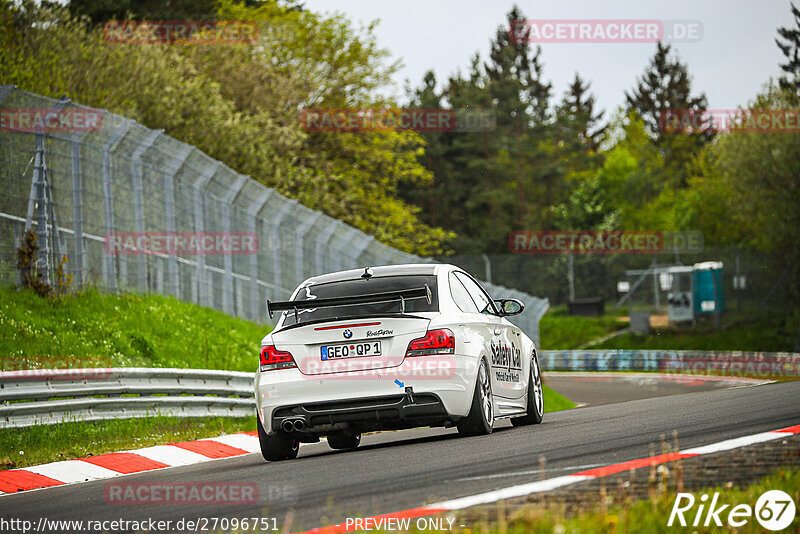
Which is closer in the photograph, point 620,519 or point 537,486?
point 620,519

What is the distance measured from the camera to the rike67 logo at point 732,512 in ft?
17.0

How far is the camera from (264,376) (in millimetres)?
10211

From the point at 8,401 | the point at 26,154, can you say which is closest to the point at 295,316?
the point at 8,401

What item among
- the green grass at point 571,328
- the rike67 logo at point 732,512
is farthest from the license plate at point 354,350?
the green grass at point 571,328

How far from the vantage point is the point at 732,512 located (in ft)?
17.5

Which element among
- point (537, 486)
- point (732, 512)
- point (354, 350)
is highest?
point (354, 350)

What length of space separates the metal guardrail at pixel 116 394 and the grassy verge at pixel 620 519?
6.97 m

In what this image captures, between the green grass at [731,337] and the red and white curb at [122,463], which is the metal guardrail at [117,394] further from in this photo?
the green grass at [731,337]

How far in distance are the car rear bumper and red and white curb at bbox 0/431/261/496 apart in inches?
61.8

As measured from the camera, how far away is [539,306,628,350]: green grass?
177ft

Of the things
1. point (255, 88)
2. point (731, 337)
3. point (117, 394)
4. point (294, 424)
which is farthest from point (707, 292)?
point (294, 424)

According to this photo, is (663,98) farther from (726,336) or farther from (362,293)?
(362,293)

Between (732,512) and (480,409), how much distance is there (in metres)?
5.13

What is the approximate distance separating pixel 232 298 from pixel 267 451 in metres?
11.9
